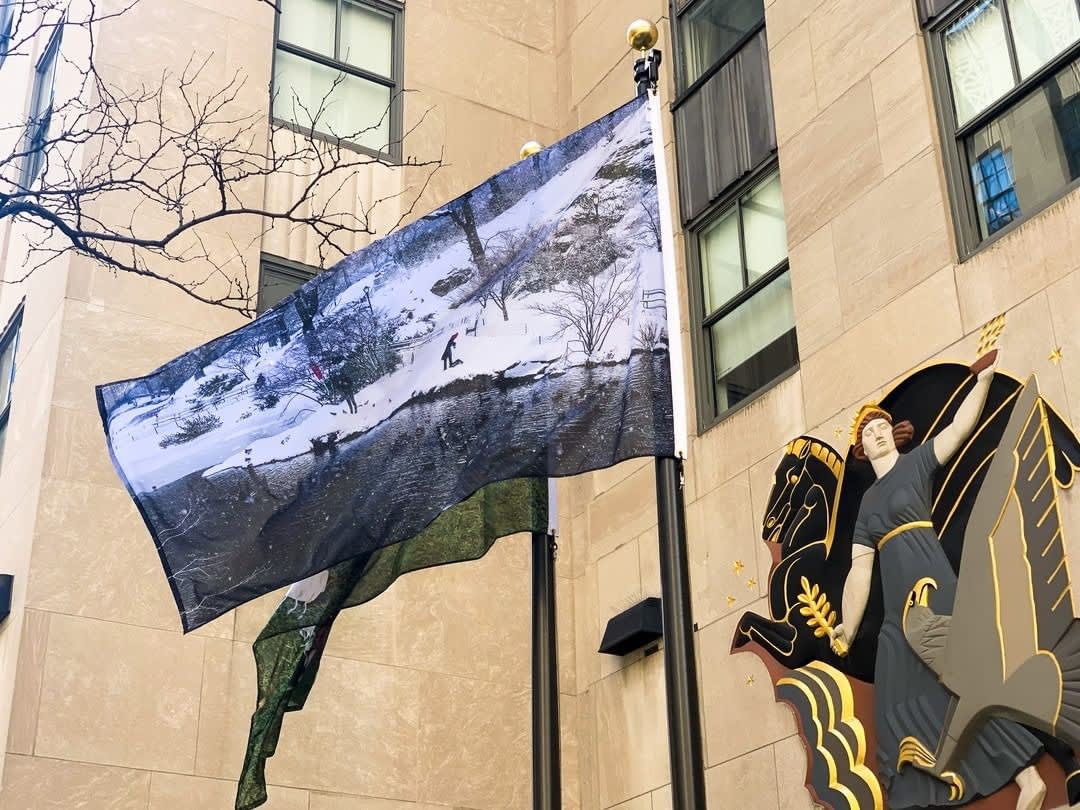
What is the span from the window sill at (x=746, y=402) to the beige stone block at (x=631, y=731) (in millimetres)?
2087

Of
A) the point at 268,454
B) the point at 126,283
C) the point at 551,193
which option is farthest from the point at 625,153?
the point at 126,283

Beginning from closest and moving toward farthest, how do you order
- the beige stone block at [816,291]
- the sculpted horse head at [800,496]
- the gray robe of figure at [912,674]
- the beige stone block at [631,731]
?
the gray robe of figure at [912,674] → the sculpted horse head at [800,496] → the beige stone block at [816,291] → the beige stone block at [631,731]

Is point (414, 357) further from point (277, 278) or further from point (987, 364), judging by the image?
point (277, 278)

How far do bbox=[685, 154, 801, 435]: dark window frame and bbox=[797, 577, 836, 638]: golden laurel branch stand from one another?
2.09 meters

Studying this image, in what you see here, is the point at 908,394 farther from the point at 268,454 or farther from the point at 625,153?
the point at 268,454

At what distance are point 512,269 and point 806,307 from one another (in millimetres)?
4595

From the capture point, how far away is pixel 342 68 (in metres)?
17.6

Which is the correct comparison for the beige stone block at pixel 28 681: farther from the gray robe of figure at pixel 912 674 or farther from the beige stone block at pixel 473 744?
the gray robe of figure at pixel 912 674

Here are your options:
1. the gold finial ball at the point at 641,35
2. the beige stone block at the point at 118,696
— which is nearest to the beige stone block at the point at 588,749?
the beige stone block at the point at 118,696

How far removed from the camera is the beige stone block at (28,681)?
41.1ft

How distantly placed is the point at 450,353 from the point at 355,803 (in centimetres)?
620

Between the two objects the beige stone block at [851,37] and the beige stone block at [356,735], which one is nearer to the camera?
the beige stone block at [851,37]

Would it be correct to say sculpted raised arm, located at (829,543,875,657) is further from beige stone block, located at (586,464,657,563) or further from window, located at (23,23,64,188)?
window, located at (23,23,64,188)

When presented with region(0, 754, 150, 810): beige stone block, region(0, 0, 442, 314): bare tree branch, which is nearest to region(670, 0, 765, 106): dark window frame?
region(0, 0, 442, 314): bare tree branch
